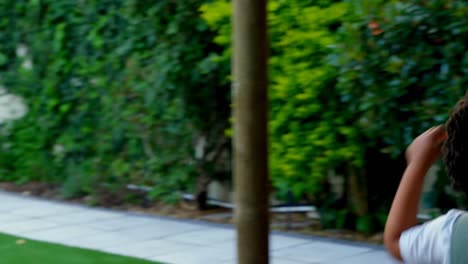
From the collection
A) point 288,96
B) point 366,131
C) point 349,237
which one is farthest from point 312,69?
point 349,237

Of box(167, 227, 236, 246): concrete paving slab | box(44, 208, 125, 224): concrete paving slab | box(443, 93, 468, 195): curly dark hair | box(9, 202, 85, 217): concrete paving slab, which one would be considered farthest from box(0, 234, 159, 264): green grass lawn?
box(443, 93, 468, 195): curly dark hair

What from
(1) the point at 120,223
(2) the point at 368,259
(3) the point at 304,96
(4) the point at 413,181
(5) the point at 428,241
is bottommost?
(2) the point at 368,259

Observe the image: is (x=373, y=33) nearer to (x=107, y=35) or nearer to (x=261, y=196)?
(x=261, y=196)

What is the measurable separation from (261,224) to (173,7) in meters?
5.51

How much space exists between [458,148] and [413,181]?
17cm

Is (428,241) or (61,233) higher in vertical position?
(428,241)

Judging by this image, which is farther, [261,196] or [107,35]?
[107,35]

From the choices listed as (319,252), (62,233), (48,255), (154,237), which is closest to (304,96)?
(319,252)

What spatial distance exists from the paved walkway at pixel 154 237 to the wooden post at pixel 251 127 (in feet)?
10.0

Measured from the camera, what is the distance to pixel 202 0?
8.92 meters

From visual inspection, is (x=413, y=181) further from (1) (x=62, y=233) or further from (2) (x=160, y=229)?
(1) (x=62, y=233)

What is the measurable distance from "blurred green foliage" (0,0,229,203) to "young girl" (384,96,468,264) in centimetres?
689

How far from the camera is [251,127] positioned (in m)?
4.00

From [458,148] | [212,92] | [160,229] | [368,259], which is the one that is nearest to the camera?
A: [458,148]
